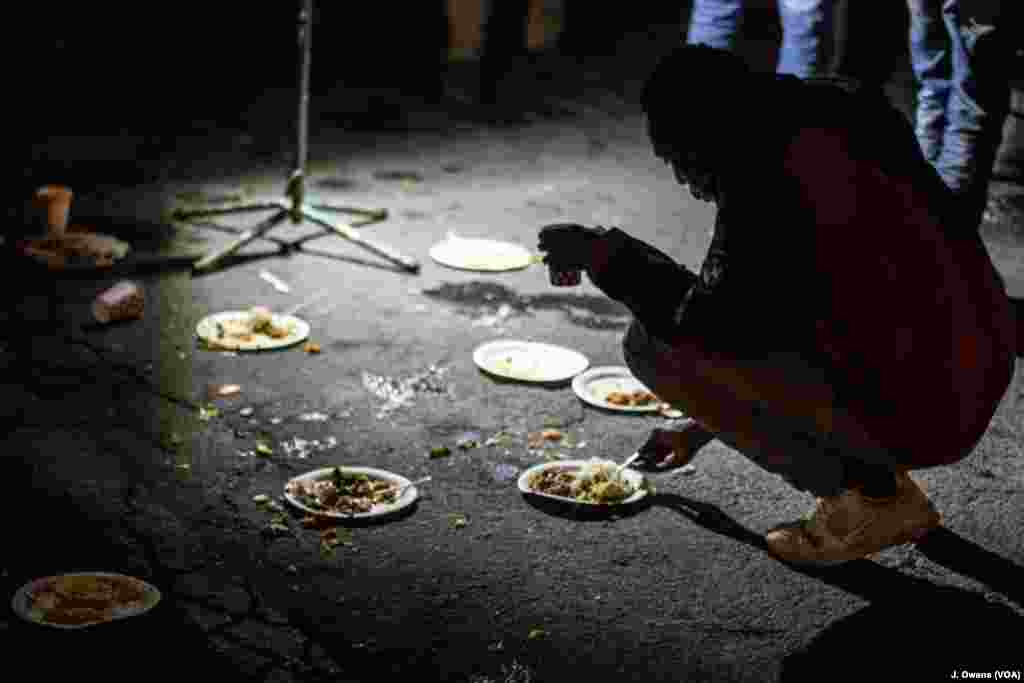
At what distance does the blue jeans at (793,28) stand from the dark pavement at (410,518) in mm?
1313

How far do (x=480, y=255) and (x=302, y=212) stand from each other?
1.18 metres

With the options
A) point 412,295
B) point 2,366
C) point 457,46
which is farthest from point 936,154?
point 457,46

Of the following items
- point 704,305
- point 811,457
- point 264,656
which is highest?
point 704,305

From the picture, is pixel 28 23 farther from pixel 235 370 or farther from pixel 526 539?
pixel 526 539

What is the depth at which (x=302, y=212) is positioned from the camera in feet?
25.3

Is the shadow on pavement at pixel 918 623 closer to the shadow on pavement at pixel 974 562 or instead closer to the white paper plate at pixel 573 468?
the shadow on pavement at pixel 974 562

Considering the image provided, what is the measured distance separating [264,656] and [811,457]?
1809 millimetres

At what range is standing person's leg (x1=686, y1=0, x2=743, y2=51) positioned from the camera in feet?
26.3

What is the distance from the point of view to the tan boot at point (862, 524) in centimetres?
402

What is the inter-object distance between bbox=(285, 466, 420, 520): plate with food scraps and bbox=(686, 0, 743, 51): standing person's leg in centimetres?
443

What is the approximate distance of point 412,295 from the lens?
6852mm

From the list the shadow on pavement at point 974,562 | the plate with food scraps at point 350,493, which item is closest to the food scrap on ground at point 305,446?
the plate with food scraps at point 350,493

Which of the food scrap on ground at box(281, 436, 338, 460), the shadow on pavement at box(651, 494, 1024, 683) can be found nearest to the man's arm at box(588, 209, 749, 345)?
the shadow on pavement at box(651, 494, 1024, 683)

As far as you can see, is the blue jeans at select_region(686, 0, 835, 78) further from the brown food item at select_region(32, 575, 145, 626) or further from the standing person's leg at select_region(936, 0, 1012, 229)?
the brown food item at select_region(32, 575, 145, 626)
